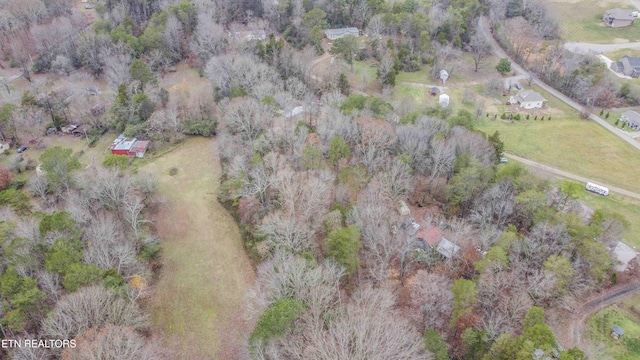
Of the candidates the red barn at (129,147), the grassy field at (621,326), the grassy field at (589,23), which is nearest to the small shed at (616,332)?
the grassy field at (621,326)

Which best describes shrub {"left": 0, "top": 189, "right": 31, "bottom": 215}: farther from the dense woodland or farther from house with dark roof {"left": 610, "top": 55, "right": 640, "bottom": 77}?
house with dark roof {"left": 610, "top": 55, "right": 640, "bottom": 77}

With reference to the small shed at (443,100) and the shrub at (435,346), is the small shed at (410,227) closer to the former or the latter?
the shrub at (435,346)

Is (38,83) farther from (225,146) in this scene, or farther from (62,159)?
(225,146)

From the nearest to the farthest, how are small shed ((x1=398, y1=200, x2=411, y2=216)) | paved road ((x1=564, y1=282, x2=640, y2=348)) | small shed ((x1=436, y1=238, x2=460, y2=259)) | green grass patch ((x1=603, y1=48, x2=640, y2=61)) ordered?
paved road ((x1=564, y1=282, x2=640, y2=348)) < small shed ((x1=436, y1=238, x2=460, y2=259)) < small shed ((x1=398, y1=200, x2=411, y2=216)) < green grass patch ((x1=603, y1=48, x2=640, y2=61))

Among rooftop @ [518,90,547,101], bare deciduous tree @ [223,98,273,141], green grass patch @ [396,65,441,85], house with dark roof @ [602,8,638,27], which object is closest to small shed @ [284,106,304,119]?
bare deciduous tree @ [223,98,273,141]

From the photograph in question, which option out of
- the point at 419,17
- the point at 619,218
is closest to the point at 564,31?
the point at 419,17

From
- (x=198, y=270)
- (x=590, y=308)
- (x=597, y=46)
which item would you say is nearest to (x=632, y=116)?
(x=597, y=46)
